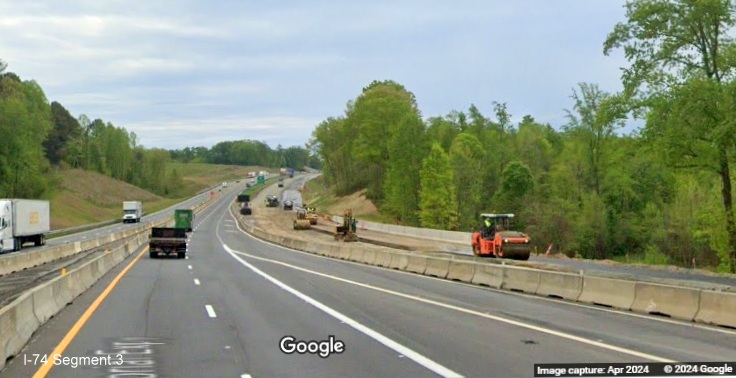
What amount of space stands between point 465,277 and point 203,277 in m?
10.5

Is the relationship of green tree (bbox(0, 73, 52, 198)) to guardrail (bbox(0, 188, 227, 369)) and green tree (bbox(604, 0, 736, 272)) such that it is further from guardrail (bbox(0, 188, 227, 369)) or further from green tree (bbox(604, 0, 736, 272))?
green tree (bbox(604, 0, 736, 272))

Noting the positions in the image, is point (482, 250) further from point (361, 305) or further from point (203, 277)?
point (361, 305)

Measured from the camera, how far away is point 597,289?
2158cm

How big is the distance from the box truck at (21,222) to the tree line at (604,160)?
39883 millimetres

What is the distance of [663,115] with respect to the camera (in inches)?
1719

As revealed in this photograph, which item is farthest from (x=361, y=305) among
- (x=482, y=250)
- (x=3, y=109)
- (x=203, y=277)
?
(x=3, y=109)

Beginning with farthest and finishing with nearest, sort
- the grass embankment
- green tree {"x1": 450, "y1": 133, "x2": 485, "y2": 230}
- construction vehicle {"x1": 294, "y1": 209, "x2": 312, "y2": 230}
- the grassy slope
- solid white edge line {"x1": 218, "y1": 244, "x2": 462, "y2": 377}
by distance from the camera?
the grassy slope → the grass embankment → green tree {"x1": 450, "y1": 133, "x2": 485, "y2": 230} → construction vehicle {"x1": 294, "y1": 209, "x2": 312, "y2": 230} → solid white edge line {"x1": 218, "y1": 244, "x2": 462, "y2": 377}

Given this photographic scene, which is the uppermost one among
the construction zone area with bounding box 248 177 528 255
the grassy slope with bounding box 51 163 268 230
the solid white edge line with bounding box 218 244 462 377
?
the grassy slope with bounding box 51 163 268 230

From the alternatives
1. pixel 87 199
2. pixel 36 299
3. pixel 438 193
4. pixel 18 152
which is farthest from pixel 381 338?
pixel 87 199

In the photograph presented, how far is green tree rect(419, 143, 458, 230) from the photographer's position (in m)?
104

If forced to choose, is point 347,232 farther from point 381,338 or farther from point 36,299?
point 381,338

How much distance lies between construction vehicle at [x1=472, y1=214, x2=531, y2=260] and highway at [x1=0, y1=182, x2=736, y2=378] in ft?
53.4

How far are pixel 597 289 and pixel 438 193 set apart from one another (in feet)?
271

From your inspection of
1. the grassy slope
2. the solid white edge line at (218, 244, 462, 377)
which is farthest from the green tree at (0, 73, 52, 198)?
the solid white edge line at (218, 244, 462, 377)
